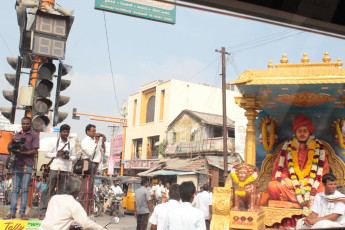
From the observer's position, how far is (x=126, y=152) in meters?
39.5

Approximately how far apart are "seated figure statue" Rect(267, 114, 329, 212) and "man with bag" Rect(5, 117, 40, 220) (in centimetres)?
471

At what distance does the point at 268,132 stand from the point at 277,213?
229 centimetres

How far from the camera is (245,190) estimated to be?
7.27 m

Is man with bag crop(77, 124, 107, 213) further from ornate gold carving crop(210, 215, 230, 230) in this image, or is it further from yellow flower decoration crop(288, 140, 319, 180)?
yellow flower decoration crop(288, 140, 319, 180)

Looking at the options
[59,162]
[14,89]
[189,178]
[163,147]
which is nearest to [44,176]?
[59,162]

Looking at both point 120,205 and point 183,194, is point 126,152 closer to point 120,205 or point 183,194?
point 120,205

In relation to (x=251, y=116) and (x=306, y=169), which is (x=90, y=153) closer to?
(x=251, y=116)

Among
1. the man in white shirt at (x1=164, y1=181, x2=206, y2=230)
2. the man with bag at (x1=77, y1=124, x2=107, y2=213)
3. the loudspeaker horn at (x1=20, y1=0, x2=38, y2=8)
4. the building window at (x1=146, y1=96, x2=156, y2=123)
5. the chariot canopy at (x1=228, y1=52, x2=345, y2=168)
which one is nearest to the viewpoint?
the man in white shirt at (x1=164, y1=181, x2=206, y2=230)

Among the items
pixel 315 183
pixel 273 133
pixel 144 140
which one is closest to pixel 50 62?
pixel 273 133

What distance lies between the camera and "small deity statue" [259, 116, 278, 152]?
9000 mm

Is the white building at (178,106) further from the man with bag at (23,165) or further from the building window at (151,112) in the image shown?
the man with bag at (23,165)

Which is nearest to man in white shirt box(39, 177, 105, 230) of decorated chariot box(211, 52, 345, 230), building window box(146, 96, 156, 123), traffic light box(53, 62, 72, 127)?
decorated chariot box(211, 52, 345, 230)

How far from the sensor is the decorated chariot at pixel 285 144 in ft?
23.9

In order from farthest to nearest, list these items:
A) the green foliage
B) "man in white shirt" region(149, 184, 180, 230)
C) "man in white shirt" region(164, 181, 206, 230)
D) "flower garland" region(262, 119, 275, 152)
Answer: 1. the green foliage
2. "flower garland" region(262, 119, 275, 152)
3. "man in white shirt" region(149, 184, 180, 230)
4. "man in white shirt" region(164, 181, 206, 230)
